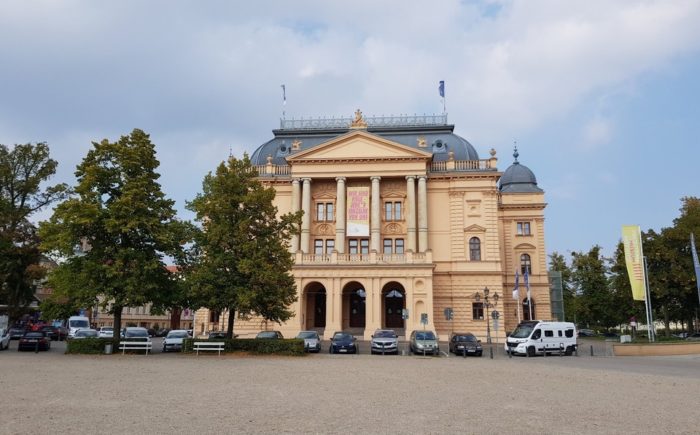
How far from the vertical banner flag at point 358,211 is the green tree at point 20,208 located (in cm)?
2522

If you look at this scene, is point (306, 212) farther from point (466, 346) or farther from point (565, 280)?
point (565, 280)

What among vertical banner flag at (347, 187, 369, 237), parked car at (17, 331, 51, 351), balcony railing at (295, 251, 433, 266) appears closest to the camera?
parked car at (17, 331, 51, 351)

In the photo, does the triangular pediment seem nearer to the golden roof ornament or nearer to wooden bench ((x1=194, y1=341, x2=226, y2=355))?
the golden roof ornament

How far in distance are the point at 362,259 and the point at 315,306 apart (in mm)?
8529

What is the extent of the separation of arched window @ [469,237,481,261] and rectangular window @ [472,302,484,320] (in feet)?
14.7

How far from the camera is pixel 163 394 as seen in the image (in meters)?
14.5

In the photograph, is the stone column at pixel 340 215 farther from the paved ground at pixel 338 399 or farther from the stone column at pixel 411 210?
the paved ground at pixel 338 399

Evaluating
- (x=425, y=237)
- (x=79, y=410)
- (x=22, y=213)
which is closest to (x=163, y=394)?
(x=79, y=410)

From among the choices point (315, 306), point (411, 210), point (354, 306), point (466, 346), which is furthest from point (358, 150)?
point (466, 346)

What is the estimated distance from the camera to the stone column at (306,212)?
52125mm

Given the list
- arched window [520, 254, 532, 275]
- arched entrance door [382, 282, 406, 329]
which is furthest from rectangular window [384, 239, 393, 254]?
arched window [520, 254, 532, 275]

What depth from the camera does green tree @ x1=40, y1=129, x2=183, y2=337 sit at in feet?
97.5

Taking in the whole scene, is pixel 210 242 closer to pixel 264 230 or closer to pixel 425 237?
pixel 264 230

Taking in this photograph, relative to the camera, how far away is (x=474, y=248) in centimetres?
5259
